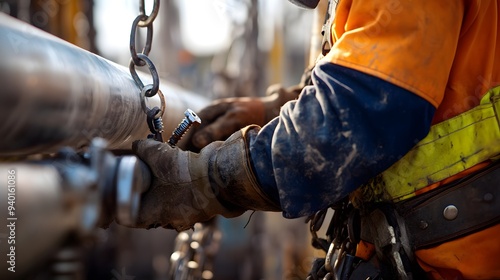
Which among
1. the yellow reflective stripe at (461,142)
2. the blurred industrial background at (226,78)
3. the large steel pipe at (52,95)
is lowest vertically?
the blurred industrial background at (226,78)

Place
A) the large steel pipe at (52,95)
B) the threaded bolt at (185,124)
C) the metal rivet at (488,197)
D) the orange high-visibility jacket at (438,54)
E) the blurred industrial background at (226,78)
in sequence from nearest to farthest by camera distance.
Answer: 1. the large steel pipe at (52,95)
2. the orange high-visibility jacket at (438,54)
3. the metal rivet at (488,197)
4. the threaded bolt at (185,124)
5. the blurred industrial background at (226,78)

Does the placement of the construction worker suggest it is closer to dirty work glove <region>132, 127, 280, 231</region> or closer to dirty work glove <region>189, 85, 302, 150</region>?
dirty work glove <region>132, 127, 280, 231</region>

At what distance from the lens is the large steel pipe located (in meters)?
1.16

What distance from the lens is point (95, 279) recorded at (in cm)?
649

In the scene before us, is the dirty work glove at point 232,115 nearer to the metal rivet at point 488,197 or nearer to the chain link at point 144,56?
the chain link at point 144,56

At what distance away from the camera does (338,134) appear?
5.54ft

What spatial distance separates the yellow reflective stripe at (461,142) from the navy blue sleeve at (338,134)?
83 millimetres

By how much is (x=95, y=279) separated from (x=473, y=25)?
5332 millimetres

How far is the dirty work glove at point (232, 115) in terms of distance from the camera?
249 centimetres

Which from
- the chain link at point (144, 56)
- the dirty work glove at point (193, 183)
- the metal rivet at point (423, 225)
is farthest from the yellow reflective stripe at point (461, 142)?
the chain link at point (144, 56)

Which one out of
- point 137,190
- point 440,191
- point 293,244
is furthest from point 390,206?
point 293,244

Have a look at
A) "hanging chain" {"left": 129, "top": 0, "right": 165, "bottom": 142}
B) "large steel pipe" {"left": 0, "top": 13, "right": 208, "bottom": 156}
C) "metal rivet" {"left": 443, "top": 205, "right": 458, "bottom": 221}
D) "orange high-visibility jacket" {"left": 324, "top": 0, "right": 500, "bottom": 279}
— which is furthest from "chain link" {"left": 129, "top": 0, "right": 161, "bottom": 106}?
"metal rivet" {"left": 443, "top": 205, "right": 458, "bottom": 221}

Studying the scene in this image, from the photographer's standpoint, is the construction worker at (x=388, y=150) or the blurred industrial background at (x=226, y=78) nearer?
the construction worker at (x=388, y=150)

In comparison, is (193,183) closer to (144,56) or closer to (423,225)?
(144,56)
